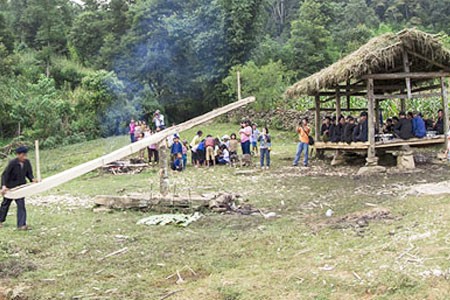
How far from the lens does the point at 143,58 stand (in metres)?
32.1

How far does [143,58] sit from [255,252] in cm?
2689

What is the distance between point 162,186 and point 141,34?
24.1m

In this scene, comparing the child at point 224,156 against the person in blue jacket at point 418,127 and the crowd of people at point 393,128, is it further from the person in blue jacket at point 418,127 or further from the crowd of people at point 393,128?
the person in blue jacket at point 418,127

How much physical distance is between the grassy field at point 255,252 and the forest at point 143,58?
56.8 feet

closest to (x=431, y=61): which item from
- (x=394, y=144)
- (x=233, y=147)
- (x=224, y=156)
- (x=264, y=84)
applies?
(x=394, y=144)

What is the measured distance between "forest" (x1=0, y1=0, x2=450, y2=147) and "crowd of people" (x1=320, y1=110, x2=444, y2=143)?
1066 cm

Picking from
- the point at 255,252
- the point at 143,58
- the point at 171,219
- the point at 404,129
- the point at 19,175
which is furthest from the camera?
the point at 143,58

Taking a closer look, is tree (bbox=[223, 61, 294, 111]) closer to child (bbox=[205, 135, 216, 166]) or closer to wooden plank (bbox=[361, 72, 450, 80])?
child (bbox=[205, 135, 216, 166])

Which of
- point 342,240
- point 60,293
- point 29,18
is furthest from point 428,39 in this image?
point 29,18

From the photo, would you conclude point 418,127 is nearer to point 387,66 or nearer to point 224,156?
point 387,66

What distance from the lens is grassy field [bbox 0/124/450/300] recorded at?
5441 millimetres

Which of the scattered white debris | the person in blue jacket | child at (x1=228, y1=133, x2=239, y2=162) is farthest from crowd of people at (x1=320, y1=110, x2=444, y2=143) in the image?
the scattered white debris

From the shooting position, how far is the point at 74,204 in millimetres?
11117

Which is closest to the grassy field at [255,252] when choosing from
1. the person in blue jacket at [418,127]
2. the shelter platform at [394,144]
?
the shelter platform at [394,144]
